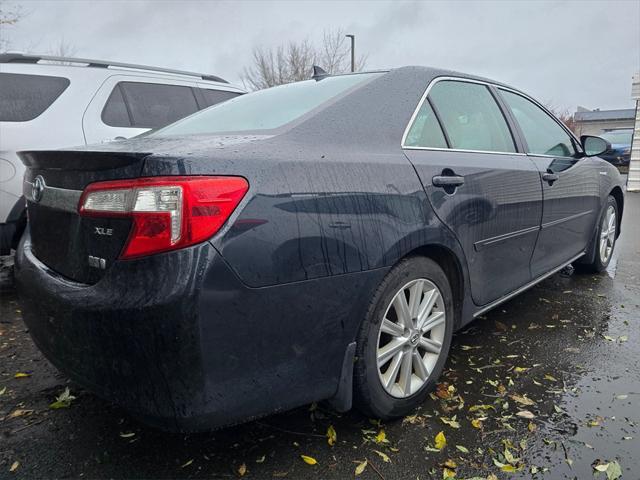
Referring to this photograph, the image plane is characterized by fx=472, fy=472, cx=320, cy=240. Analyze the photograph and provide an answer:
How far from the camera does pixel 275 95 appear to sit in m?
2.62

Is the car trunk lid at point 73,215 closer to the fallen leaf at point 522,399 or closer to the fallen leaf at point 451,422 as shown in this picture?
the fallen leaf at point 451,422

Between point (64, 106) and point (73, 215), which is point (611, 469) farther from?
point (64, 106)

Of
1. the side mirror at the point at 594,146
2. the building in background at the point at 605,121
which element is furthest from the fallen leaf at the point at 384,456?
the building in background at the point at 605,121

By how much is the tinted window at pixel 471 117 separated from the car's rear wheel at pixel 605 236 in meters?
2.06

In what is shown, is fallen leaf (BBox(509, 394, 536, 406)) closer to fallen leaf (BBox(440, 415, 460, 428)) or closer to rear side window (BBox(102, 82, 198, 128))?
fallen leaf (BBox(440, 415, 460, 428))

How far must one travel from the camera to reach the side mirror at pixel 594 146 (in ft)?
13.1

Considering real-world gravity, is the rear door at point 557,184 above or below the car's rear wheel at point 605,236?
above

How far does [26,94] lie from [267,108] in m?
2.60

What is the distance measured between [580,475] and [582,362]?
3.63ft

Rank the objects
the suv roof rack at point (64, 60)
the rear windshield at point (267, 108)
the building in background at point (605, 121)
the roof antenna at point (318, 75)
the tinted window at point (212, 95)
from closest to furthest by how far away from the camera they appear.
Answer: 1. the rear windshield at point (267, 108)
2. the roof antenna at point (318, 75)
3. the suv roof rack at point (64, 60)
4. the tinted window at point (212, 95)
5. the building in background at point (605, 121)

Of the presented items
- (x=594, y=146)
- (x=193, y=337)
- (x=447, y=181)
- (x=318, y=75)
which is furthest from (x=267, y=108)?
(x=594, y=146)

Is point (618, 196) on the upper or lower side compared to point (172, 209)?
lower

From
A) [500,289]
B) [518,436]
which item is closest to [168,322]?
[518,436]

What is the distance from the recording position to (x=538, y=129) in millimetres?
3488
